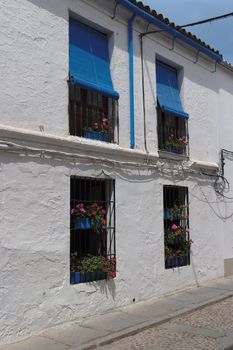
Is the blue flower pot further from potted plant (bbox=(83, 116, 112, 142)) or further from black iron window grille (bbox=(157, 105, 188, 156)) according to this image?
black iron window grille (bbox=(157, 105, 188, 156))

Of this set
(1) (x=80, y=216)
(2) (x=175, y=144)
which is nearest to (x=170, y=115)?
(2) (x=175, y=144)

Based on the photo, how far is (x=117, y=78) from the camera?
833cm

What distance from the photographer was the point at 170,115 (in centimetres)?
980

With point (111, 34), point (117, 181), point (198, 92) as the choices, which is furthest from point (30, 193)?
point (198, 92)

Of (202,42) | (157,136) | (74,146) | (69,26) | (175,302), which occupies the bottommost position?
(175,302)

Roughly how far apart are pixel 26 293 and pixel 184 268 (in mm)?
4415

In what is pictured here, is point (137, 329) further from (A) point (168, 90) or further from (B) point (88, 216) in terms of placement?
(A) point (168, 90)

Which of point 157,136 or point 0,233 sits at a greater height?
point 157,136

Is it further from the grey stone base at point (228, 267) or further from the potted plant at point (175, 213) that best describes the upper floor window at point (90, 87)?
the grey stone base at point (228, 267)

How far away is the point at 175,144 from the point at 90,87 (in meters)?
2.78

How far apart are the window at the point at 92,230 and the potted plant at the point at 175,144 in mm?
2130

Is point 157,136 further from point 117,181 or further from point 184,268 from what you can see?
point 184,268

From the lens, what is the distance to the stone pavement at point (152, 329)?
231 inches

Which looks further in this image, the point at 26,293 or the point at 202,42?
A: the point at 202,42
